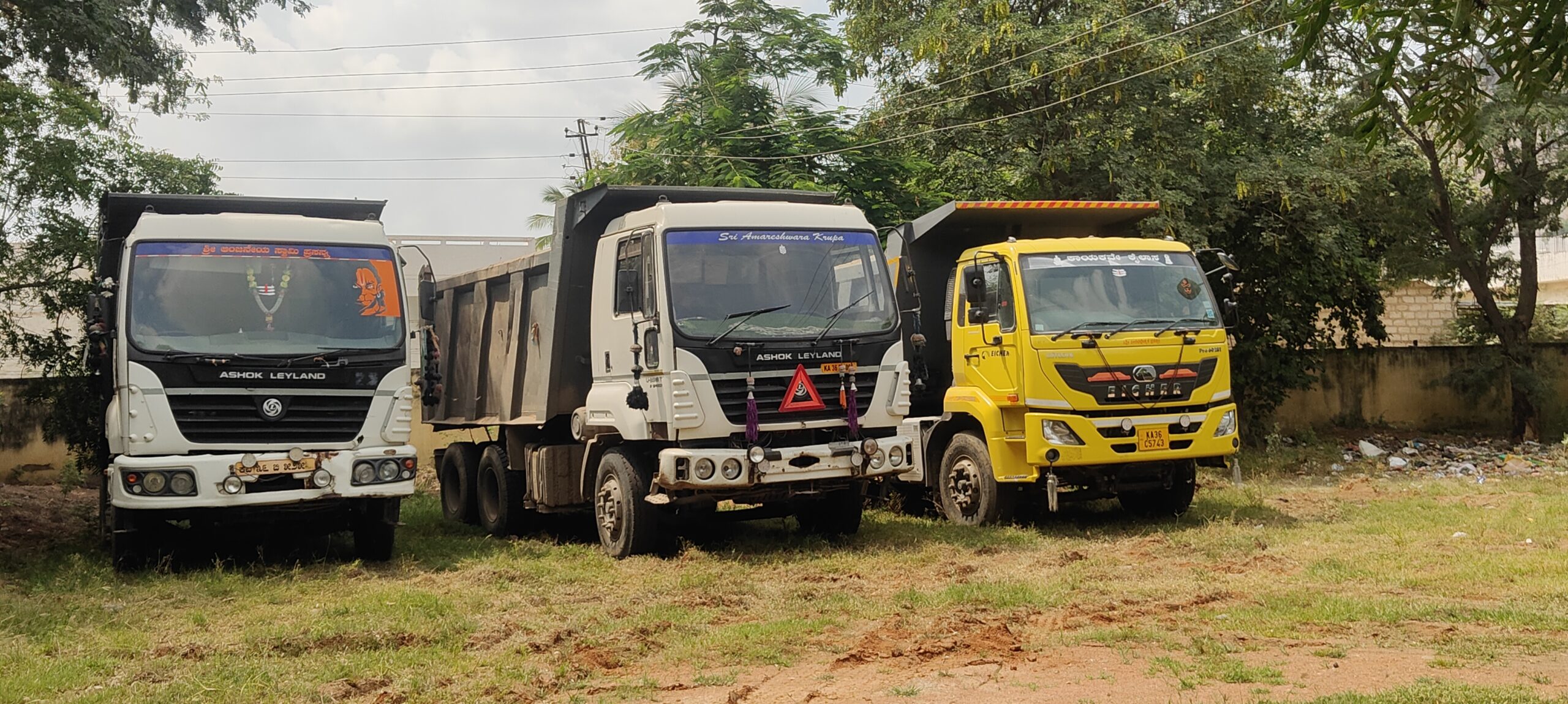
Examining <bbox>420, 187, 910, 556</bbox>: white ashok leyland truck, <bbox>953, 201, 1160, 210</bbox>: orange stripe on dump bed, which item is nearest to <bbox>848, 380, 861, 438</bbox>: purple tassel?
<bbox>420, 187, 910, 556</bbox>: white ashok leyland truck

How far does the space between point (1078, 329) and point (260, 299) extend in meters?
6.22

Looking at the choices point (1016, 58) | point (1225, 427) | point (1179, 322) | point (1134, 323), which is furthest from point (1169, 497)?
point (1016, 58)

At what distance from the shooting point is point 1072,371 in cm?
1071

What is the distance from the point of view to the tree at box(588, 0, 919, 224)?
17359 mm

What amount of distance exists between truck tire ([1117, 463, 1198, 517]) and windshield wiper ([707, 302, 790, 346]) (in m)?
3.60

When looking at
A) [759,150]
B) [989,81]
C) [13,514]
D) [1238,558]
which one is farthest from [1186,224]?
[13,514]

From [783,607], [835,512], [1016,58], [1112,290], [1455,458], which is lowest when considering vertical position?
[1455,458]

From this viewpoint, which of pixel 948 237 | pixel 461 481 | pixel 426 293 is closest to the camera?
pixel 426 293

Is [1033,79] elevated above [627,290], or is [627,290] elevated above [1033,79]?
[1033,79]

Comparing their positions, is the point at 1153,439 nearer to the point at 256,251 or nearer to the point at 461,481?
the point at 461,481

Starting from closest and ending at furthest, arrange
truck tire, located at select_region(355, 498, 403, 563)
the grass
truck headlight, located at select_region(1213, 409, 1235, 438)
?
the grass < truck tire, located at select_region(355, 498, 403, 563) < truck headlight, located at select_region(1213, 409, 1235, 438)

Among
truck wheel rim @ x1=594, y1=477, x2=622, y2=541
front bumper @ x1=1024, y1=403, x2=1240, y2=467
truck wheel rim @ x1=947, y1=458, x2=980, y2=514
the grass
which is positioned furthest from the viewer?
truck wheel rim @ x1=947, y1=458, x2=980, y2=514

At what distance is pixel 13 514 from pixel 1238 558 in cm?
1187

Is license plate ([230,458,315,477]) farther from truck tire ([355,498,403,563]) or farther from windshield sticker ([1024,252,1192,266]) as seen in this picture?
windshield sticker ([1024,252,1192,266])
